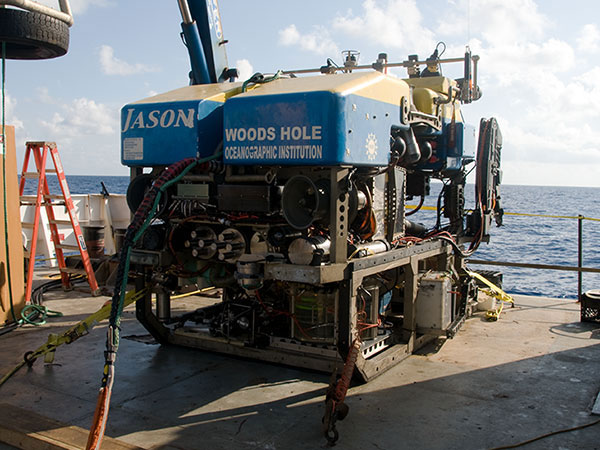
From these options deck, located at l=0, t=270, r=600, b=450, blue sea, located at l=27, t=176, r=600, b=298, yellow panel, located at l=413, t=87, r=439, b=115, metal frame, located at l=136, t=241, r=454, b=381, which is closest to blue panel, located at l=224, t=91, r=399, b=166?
metal frame, located at l=136, t=241, r=454, b=381

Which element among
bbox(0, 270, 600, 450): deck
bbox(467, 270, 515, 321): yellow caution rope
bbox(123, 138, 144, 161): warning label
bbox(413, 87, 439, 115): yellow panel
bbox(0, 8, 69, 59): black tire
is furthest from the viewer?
bbox(467, 270, 515, 321): yellow caution rope

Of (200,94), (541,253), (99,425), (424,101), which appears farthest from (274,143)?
(541,253)

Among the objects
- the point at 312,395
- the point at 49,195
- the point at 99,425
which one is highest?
the point at 49,195

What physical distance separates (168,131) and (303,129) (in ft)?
4.34

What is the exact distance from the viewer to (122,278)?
171 inches

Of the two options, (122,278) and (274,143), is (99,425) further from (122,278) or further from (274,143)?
Answer: (274,143)

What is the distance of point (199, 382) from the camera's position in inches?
211

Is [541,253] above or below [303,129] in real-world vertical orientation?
below

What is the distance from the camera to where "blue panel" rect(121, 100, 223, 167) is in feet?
16.9

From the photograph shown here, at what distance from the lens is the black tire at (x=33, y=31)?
582 centimetres

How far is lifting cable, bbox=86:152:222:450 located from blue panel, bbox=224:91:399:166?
38 cm

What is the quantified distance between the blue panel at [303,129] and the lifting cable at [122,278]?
14.8 inches

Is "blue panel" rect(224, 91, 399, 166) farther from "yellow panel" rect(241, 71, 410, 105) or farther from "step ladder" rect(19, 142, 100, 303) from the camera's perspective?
"step ladder" rect(19, 142, 100, 303)

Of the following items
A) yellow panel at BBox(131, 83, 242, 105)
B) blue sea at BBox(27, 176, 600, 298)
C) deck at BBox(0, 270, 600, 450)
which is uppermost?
yellow panel at BBox(131, 83, 242, 105)
